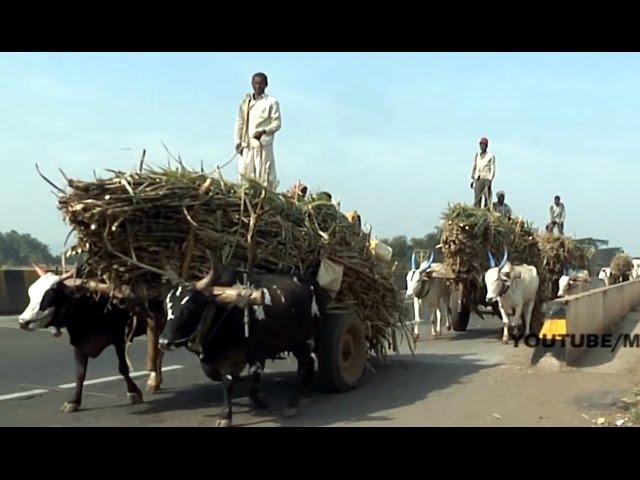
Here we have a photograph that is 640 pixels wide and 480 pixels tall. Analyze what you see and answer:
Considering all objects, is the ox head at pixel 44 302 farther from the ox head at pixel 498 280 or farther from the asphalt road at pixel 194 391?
the ox head at pixel 498 280

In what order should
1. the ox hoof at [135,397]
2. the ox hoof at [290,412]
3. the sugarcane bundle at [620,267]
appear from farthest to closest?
the sugarcane bundle at [620,267]
the ox hoof at [135,397]
the ox hoof at [290,412]

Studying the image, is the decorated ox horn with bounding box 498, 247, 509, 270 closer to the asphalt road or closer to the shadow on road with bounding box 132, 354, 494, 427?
the asphalt road

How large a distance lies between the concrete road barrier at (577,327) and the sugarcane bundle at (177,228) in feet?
12.4

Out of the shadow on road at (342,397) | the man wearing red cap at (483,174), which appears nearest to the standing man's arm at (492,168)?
the man wearing red cap at (483,174)

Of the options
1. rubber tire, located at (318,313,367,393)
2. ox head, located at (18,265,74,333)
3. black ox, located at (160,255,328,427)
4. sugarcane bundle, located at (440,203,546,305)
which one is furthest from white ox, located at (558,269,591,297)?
ox head, located at (18,265,74,333)

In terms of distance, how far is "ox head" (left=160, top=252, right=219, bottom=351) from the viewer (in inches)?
273

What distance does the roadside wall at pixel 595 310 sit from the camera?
10.9 meters

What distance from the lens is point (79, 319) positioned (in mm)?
8070

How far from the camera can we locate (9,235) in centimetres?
2530

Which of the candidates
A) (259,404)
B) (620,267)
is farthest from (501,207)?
(620,267)


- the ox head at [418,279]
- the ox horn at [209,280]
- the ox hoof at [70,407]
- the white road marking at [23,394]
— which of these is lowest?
the ox hoof at [70,407]

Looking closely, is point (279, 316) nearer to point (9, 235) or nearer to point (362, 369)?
point (362, 369)

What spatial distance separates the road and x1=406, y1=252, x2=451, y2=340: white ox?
7.31ft
